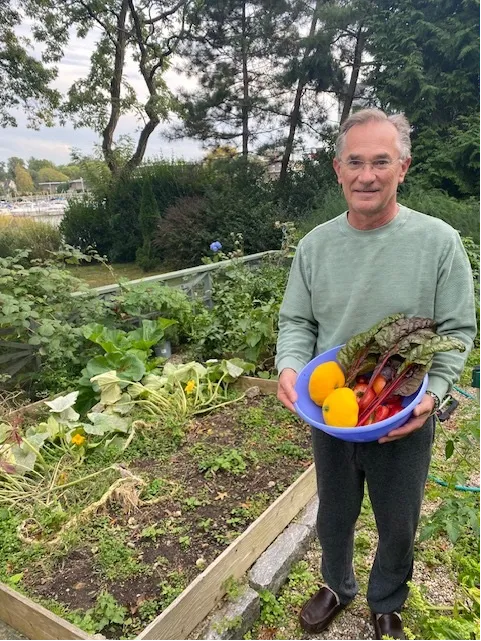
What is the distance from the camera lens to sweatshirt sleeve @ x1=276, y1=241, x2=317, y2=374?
4.93ft

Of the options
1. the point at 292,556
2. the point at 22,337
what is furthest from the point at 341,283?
the point at 22,337

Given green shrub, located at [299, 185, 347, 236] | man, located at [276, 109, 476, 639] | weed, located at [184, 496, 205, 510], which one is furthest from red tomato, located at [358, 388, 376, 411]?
green shrub, located at [299, 185, 347, 236]

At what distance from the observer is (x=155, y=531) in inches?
83.1

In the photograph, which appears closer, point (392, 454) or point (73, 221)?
point (392, 454)

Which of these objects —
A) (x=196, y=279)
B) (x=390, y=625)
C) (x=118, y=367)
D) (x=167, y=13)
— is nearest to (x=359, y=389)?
(x=390, y=625)

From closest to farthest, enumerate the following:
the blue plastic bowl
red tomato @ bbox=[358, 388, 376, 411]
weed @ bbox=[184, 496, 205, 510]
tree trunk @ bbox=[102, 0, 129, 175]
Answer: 1. the blue plastic bowl
2. red tomato @ bbox=[358, 388, 376, 411]
3. weed @ bbox=[184, 496, 205, 510]
4. tree trunk @ bbox=[102, 0, 129, 175]

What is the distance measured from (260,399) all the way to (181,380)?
1.98 feet

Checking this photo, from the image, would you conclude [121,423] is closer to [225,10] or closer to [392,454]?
[392,454]

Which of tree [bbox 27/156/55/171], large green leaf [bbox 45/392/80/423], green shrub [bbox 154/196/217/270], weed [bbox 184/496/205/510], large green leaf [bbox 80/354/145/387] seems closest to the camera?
weed [bbox 184/496/205/510]

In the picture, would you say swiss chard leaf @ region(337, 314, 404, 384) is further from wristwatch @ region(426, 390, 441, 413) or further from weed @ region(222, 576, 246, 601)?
weed @ region(222, 576, 246, 601)

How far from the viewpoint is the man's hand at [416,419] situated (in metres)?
1.19

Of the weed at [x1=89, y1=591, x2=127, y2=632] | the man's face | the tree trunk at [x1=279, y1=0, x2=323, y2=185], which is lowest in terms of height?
the weed at [x1=89, y1=591, x2=127, y2=632]

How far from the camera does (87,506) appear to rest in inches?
89.4

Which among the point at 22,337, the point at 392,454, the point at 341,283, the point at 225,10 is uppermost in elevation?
the point at 225,10
